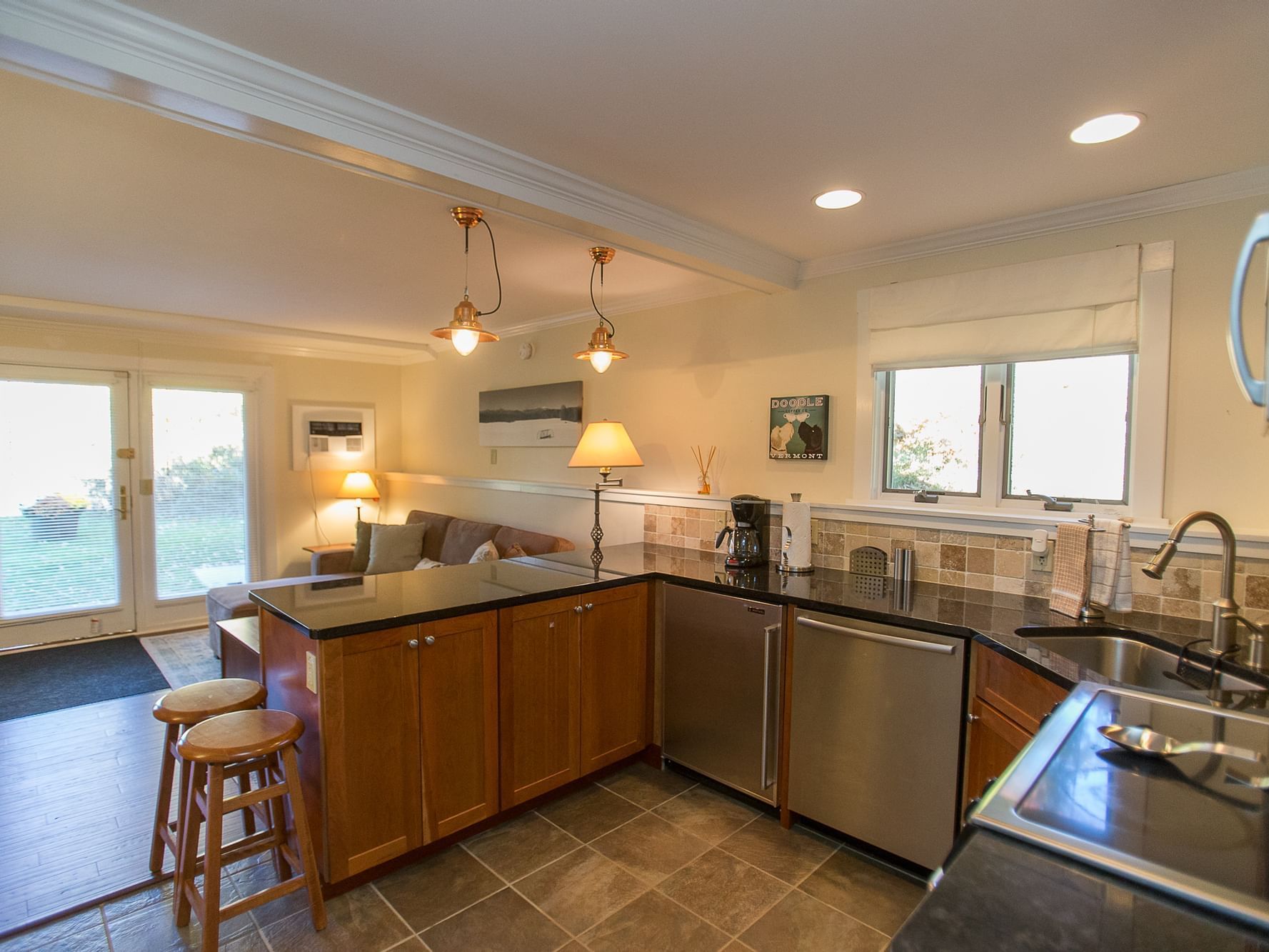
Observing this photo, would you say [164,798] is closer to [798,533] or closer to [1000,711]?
[798,533]

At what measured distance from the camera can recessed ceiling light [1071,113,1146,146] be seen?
1704 millimetres

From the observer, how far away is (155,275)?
11.5 ft

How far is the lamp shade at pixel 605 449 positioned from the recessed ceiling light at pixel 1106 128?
202cm

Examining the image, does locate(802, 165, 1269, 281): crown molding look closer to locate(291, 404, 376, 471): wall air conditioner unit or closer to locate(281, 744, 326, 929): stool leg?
locate(281, 744, 326, 929): stool leg

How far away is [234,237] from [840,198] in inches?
99.5

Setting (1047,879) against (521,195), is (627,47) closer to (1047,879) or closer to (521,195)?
(521,195)

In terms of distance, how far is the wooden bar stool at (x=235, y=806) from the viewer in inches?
67.3

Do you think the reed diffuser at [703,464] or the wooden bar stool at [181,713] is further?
the reed diffuser at [703,464]

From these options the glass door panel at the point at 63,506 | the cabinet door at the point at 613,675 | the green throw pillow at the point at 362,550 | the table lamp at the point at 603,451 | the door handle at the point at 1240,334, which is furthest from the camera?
the green throw pillow at the point at 362,550

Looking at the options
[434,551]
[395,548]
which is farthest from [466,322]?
[395,548]

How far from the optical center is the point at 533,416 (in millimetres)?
4621

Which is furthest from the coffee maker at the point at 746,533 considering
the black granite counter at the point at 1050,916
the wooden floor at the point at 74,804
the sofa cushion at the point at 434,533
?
the sofa cushion at the point at 434,533

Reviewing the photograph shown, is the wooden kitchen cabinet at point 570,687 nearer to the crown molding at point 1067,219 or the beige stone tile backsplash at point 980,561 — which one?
the beige stone tile backsplash at point 980,561

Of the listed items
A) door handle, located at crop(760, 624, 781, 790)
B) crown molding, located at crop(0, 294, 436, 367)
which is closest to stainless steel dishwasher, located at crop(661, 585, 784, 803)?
door handle, located at crop(760, 624, 781, 790)
